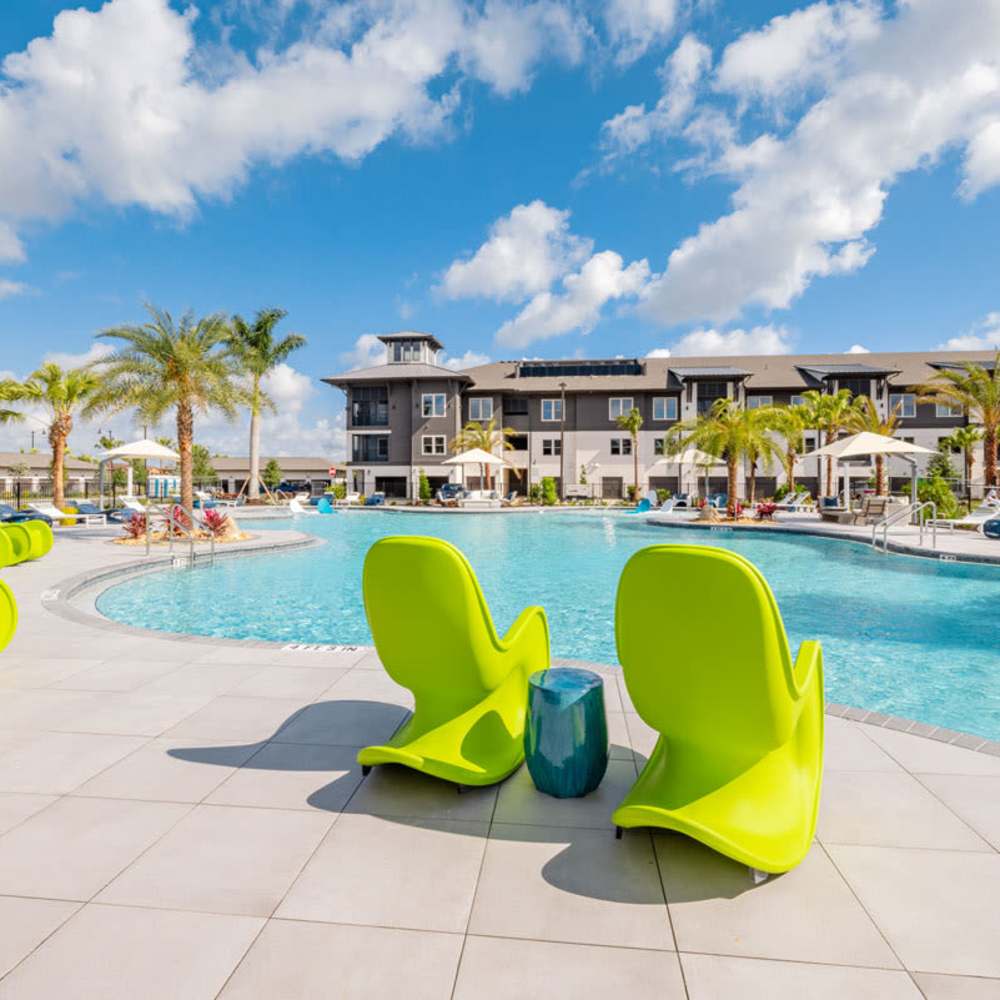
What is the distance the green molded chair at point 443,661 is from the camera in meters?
3.29

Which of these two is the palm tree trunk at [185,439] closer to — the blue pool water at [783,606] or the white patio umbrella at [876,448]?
the blue pool water at [783,606]

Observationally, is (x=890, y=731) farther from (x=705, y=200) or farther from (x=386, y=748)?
(x=705, y=200)

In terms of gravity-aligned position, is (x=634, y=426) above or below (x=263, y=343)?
below

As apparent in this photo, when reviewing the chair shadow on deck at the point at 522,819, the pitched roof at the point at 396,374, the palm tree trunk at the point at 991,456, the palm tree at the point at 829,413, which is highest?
the pitched roof at the point at 396,374

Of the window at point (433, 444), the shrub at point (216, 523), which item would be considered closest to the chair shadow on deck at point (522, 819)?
the shrub at point (216, 523)

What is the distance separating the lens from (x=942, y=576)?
12719 millimetres

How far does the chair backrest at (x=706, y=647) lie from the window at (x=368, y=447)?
45.2 meters

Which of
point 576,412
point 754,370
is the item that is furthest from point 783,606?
point 754,370

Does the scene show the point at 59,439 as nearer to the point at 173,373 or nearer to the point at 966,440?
the point at 173,373

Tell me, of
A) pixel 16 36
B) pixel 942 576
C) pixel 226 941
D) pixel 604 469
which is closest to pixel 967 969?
pixel 226 941

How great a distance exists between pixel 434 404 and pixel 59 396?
2405 centimetres

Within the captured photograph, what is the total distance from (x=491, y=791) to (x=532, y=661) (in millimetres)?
835

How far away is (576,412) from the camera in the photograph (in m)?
45.7

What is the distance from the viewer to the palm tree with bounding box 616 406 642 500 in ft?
140
